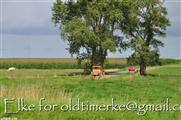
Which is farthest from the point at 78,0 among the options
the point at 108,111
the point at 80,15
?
the point at 108,111

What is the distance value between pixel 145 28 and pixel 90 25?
1179cm

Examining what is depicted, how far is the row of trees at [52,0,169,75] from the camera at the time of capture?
71.8m

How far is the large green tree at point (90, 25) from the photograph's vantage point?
7112 centimetres

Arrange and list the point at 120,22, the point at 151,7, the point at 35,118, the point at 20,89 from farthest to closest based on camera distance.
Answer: the point at 151,7
the point at 120,22
the point at 20,89
the point at 35,118

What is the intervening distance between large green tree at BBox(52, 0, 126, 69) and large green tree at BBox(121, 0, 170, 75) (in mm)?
2639

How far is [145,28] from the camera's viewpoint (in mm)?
81750

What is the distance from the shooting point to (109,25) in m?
75.7

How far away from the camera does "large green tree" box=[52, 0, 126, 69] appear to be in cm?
7112

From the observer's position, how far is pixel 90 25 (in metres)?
74.1

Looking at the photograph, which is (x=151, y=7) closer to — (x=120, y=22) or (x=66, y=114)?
(x=120, y=22)

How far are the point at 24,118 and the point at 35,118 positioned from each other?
0.42 meters

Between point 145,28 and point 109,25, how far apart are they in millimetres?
8612

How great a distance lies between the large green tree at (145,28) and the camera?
Answer: 3073 inches

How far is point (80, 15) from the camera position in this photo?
7506 centimetres
